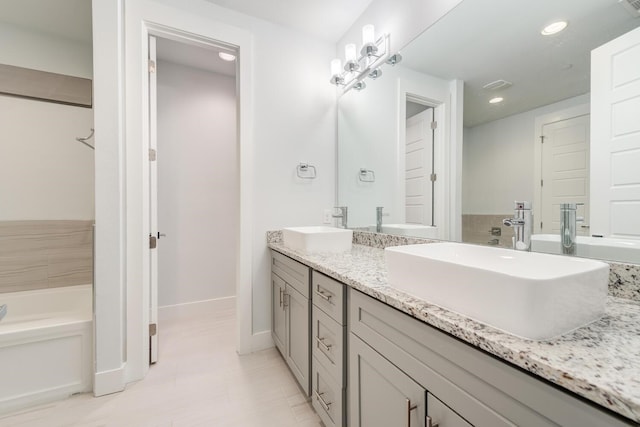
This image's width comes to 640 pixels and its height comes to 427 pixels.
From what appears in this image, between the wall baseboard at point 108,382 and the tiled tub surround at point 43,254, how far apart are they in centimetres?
90

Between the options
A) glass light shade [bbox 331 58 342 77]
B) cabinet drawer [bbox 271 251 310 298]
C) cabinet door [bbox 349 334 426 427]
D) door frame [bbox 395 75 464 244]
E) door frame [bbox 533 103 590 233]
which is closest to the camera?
cabinet door [bbox 349 334 426 427]

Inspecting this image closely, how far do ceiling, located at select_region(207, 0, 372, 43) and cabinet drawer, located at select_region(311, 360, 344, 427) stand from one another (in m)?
2.33

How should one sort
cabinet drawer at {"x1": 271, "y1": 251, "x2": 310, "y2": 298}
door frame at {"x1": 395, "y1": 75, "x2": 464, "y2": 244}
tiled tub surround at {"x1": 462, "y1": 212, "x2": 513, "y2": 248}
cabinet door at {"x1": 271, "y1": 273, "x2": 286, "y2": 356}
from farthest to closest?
cabinet door at {"x1": 271, "y1": 273, "x2": 286, "y2": 356}
cabinet drawer at {"x1": 271, "y1": 251, "x2": 310, "y2": 298}
door frame at {"x1": 395, "y1": 75, "x2": 464, "y2": 244}
tiled tub surround at {"x1": 462, "y1": 212, "x2": 513, "y2": 248}

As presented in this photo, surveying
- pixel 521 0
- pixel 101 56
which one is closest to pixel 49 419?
pixel 101 56

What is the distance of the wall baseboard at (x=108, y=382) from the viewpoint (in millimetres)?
1454

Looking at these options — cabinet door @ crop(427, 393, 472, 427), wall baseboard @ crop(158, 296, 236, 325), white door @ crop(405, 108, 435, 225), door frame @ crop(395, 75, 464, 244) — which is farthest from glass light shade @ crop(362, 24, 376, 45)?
wall baseboard @ crop(158, 296, 236, 325)

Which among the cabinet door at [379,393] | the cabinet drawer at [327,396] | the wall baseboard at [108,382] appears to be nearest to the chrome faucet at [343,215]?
the cabinet drawer at [327,396]

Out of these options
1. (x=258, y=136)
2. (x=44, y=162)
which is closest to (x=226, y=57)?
(x=258, y=136)

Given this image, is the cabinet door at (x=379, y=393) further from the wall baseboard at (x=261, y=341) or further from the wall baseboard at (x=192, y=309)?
the wall baseboard at (x=192, y=309)

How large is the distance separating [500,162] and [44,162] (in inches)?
125

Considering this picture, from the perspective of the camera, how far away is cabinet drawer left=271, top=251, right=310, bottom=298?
1.38 m

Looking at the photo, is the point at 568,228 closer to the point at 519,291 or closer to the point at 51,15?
the point at 519,291

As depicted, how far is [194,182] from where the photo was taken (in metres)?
2.66

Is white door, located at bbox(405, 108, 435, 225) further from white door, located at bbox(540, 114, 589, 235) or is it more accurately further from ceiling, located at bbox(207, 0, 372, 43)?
ceiling, located at bbox(207, 0, 372, 43)
